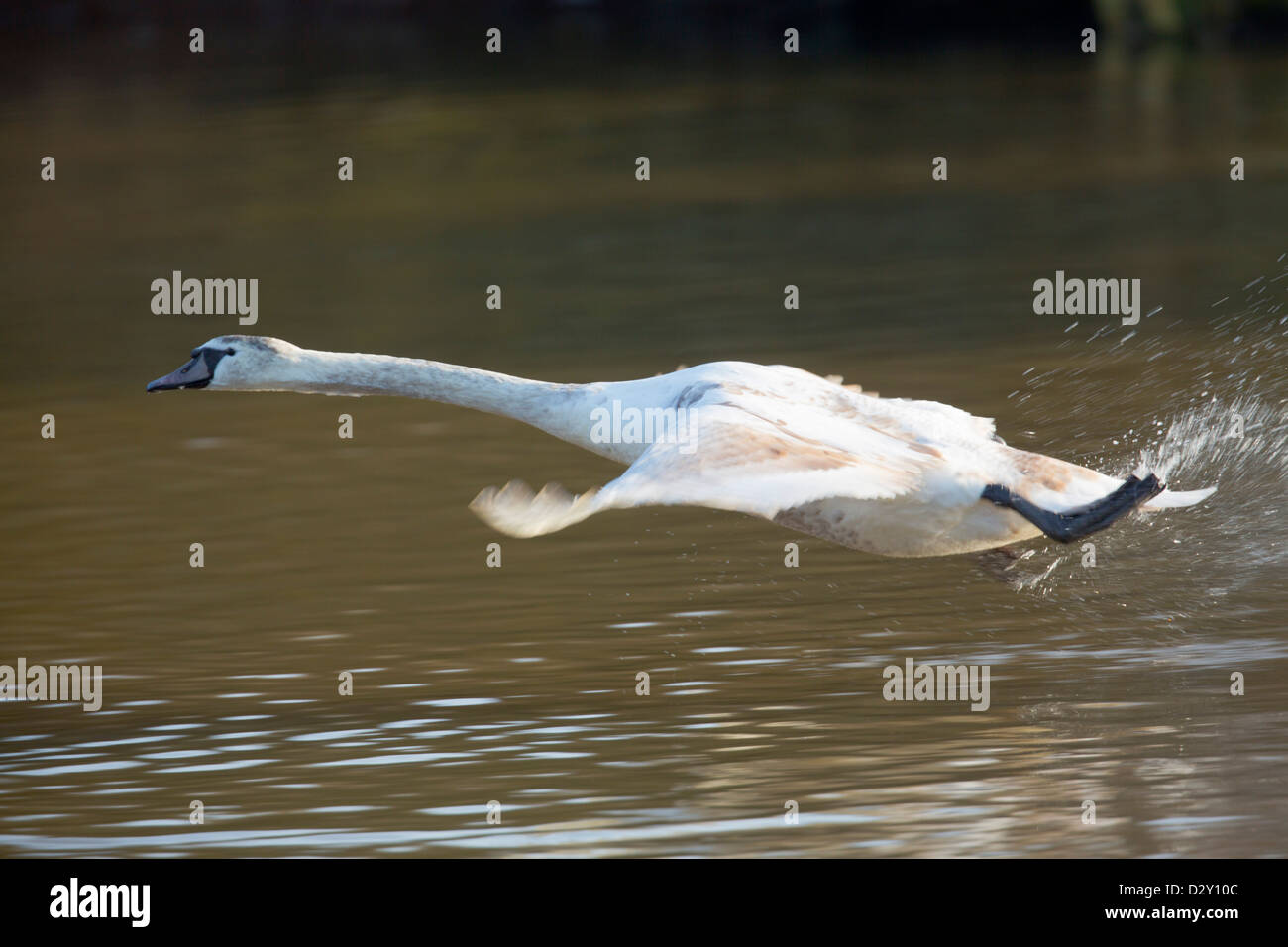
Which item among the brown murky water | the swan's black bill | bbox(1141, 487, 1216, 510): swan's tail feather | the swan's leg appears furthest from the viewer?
the swan's black bill

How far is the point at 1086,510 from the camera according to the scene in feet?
30.7

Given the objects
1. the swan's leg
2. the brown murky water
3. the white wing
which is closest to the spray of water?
the brown murky water

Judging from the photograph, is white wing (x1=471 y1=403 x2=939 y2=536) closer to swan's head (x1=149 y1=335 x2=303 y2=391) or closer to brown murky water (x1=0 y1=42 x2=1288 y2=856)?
brown murky water (x1=0 y1=42 x2=1288 y2=856)

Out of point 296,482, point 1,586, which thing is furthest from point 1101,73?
point 1,586

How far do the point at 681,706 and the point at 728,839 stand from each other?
5.38 ft

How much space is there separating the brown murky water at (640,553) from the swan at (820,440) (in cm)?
84

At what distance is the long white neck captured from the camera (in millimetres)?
9531

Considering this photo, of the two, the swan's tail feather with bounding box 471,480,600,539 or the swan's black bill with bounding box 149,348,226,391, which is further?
the swan's black bill with bounding box 149,348,226,391

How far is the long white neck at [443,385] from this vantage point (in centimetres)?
953

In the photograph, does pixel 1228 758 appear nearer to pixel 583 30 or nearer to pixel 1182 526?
pixel 1182 526

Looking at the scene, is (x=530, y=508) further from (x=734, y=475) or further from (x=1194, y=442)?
(x=1194, y=442)

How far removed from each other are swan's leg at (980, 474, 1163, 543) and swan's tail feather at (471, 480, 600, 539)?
2.16 meters

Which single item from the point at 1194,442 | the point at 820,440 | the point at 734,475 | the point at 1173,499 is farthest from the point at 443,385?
the point at 1194,442

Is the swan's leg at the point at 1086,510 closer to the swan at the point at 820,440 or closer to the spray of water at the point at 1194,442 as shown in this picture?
the swan at the point at 820,440
